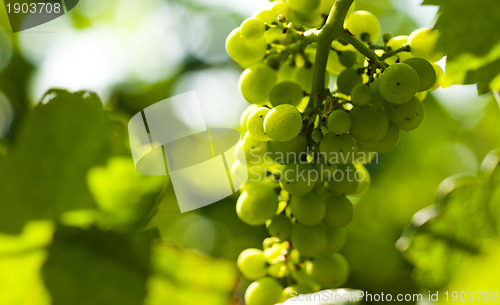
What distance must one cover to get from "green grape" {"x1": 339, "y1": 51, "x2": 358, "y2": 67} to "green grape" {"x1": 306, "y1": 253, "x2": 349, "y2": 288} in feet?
1.12

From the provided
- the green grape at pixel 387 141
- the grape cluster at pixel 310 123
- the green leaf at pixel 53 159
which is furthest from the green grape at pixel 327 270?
the green leaf at pixel 53 159

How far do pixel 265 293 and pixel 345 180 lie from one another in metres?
0.25

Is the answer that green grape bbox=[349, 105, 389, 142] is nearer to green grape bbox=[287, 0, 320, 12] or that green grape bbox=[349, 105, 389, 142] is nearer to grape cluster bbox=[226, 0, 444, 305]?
grape cluster bbox=[226, 0, 444, 305]

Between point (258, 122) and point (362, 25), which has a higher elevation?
point (362, 25)

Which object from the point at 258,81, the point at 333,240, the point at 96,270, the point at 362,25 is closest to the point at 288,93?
the point at 258,81

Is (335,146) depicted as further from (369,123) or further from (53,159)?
(53,159)

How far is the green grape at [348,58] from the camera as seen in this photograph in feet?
2.67

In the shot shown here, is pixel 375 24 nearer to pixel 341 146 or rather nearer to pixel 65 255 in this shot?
pixel 341 146

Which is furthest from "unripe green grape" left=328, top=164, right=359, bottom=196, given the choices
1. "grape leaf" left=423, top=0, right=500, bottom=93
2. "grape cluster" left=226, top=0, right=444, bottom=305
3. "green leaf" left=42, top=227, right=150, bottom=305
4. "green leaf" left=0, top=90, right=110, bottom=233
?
"green leaf" left=0, top=90, right=110, bottom=233

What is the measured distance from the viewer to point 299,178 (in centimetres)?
80

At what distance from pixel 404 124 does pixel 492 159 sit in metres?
0.19

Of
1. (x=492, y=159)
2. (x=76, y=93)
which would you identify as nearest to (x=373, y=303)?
(x=492, y=159)

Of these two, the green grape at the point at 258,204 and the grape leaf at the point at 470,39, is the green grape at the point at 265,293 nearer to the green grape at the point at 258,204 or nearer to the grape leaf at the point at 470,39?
the green grape at the point at 258,204

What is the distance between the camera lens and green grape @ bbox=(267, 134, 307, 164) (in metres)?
0.81
